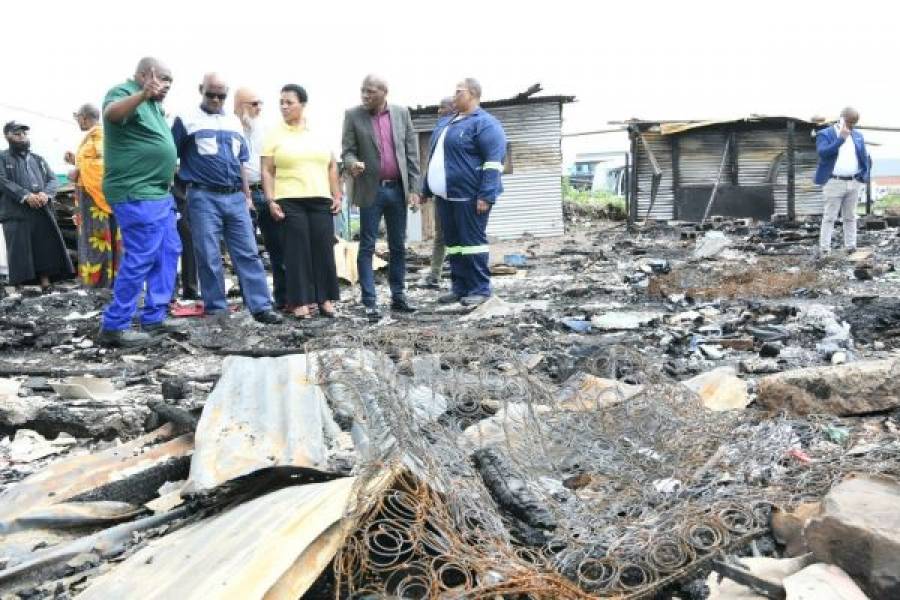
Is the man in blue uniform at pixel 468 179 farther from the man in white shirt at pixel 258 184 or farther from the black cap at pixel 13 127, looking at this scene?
the black cap at pixel 13 127

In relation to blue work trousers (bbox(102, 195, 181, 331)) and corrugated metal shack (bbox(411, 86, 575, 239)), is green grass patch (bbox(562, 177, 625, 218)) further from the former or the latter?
blue work trousers (bbox(102, 195, 181, 331))

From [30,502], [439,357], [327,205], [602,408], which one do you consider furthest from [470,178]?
[30,502]

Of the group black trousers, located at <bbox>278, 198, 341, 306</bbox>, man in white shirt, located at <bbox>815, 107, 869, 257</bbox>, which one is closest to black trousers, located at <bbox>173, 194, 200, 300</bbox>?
black trousers, located at <bbox>278, 198, 341, 306</bbox>

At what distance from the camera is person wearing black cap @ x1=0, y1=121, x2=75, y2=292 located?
9.15m

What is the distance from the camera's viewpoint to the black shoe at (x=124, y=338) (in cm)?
570

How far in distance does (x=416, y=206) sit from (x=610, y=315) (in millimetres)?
1966

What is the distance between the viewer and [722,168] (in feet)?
70.1

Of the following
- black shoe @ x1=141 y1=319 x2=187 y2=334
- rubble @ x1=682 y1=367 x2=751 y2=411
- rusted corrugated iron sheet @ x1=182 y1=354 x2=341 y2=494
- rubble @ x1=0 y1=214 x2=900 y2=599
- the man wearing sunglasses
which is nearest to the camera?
rubble @ x1=0 y1=214 x2=900 y2=599

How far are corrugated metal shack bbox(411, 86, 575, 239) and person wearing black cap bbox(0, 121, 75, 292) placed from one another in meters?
9.97

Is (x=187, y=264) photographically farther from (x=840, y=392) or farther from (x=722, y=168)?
(x=722, y=168)

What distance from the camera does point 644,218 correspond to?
22.2 meters

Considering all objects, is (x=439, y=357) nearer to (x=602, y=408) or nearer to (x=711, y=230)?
(x=602, y=408)

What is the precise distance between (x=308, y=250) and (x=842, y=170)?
7.46 metres

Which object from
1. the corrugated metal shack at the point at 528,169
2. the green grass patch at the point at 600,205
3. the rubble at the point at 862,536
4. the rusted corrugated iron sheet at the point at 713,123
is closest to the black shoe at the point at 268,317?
the rubble at the point at 862,536
